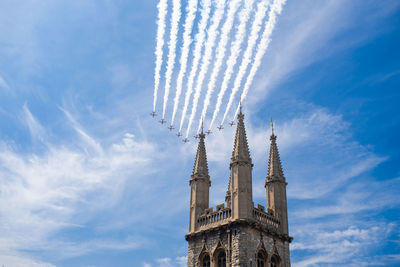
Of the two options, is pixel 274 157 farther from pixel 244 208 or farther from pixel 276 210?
pixel 244 208

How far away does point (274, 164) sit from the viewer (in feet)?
199

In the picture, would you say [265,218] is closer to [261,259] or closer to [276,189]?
[261,259]

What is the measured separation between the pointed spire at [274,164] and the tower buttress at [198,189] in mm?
7971

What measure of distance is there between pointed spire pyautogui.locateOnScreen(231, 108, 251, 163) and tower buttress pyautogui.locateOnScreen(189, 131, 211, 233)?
16.2 ft

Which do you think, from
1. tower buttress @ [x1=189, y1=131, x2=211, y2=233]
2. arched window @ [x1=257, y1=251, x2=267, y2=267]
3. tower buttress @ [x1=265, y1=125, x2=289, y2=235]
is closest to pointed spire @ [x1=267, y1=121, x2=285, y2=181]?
tower buttress @ [x1=265, y1=125, x2=289, y2=235]

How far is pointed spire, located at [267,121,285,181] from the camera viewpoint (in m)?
59.7

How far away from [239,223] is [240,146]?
9.93 metres

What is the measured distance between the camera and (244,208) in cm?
5231

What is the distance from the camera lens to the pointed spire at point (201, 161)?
59.4 m

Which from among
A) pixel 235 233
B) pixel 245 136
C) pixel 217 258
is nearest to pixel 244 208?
pixel 235 233

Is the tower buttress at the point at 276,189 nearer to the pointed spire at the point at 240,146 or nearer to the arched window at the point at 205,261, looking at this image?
the pointed spire at the point at 240,146

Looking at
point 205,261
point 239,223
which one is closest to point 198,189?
point 239,223

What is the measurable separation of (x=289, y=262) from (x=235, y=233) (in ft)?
26.5

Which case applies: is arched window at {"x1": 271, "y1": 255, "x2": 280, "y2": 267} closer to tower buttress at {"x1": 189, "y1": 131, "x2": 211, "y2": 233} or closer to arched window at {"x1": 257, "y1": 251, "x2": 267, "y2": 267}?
arched window at {"x1": 257, "y1": 251, "x2": 267, "y2": 267}
